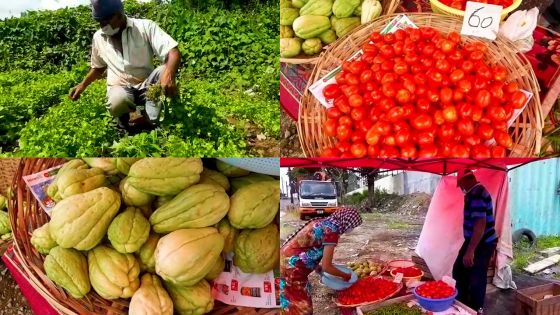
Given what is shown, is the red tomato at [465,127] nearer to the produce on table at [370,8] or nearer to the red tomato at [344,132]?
the red tomato at [344,132]

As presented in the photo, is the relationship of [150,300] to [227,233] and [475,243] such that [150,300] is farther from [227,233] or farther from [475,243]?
[475,243]

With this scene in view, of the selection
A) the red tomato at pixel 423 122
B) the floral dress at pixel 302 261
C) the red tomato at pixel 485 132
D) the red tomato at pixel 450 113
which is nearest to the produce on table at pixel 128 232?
the floral dress at pixel 302 261

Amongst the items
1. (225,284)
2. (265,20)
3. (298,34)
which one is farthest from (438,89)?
(225,284)

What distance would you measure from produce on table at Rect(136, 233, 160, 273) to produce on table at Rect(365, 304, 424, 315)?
88cm

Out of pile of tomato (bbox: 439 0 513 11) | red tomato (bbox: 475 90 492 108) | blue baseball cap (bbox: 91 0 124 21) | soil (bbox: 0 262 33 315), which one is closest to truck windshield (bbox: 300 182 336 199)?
red tomato (bbox: 475 90 492 108)

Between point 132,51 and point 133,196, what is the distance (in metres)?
0.86

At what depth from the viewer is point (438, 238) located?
7.00 feet

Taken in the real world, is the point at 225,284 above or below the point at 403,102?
below

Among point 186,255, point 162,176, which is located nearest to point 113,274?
point 186,255

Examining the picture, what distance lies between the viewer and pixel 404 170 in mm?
2104

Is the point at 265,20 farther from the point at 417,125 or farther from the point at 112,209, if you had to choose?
the point at 112,209

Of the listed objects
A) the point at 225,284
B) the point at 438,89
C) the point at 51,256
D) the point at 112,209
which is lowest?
the point at 225,284

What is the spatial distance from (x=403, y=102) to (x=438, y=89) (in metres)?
0.15

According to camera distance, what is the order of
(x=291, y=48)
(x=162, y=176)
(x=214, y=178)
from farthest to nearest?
(x=291, y=48), (x=214, y=178), (x=162, y=176)
